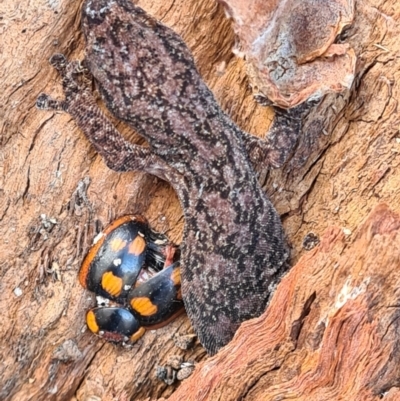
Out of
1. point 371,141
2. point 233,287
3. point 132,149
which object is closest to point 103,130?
point 132,149

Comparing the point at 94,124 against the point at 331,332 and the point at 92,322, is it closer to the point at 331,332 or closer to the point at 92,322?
the point at 92,322

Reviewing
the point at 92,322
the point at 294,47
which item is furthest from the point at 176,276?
the point at 294,47

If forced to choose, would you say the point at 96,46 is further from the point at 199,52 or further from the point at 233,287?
the point at 233,287

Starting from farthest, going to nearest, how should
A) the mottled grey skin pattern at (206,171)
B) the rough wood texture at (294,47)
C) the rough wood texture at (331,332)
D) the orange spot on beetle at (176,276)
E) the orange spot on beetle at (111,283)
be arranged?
1. the orange spot on beetle at (176,276)
2. the orange spot on beetle at (111,283)
3. the mottled grey skin pattern at (206,171)
4. the rough wood texture at (294,47)
5. the rough wood texture at (331,332)

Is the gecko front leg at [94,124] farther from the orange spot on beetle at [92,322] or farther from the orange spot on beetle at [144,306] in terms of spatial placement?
the orange spot on beetle at [92,322]

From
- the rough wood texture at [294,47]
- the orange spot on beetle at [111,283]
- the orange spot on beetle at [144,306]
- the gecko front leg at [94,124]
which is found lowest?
the orange spot on beetle at [144,306]

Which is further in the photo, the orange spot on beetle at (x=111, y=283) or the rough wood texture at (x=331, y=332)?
the orange spot on beetle at (x=111, y=283)

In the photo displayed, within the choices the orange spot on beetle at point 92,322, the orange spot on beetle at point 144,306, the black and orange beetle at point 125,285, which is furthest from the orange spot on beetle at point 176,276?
the orange spot on beetle at point 92,322
